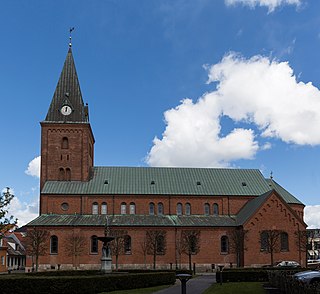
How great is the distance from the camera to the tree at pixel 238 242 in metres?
58.5

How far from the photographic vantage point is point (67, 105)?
214 feet

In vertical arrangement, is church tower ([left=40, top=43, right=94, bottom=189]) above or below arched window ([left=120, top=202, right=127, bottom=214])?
above

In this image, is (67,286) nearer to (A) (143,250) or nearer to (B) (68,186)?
(A) (143,250)

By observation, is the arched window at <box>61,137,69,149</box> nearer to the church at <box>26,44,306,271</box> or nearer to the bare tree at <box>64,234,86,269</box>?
the church at <box>26,44,306,271</box>

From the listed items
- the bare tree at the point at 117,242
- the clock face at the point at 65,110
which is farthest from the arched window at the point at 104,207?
the clock face at the point at 65,110

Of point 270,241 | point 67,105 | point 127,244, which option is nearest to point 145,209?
point 127,244

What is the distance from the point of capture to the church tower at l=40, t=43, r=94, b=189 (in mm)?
64625

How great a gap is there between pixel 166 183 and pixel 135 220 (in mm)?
8461

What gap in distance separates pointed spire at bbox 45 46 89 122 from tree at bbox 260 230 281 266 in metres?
29.5

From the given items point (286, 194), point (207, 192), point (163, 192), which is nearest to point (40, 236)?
point (163, 192)

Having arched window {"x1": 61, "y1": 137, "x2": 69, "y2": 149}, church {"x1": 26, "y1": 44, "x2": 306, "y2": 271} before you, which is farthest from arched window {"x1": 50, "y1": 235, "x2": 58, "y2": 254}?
arched window {"x1": 61, "y1": 137, "x2": 69, "y2": 149}

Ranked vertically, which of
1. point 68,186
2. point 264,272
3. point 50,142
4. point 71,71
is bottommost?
point 264,272

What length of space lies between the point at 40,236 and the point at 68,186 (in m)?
9.83

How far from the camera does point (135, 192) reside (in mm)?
65812
